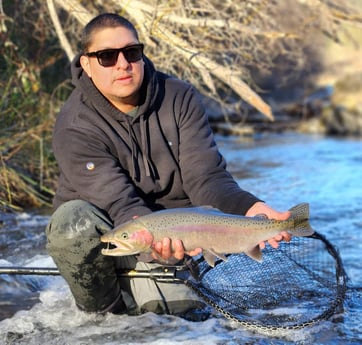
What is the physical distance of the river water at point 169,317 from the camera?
11.3 feet

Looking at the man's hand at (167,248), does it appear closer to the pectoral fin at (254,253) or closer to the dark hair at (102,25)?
the pectoral fin at (254,253)

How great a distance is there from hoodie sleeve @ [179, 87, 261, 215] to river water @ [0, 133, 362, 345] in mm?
679

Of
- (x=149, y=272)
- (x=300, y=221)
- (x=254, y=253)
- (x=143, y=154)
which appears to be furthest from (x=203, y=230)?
(x=143, y=154)

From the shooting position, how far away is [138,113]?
3760 millimetres

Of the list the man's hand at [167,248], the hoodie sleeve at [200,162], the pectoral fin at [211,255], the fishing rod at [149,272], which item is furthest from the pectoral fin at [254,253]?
the fishing rod at [149,272]

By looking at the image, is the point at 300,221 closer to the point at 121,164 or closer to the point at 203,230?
the point at 203,230

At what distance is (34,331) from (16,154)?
3220 mm

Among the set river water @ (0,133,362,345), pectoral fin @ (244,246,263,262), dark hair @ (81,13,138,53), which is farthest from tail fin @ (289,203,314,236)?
dark hair @ (81,13,138,53)

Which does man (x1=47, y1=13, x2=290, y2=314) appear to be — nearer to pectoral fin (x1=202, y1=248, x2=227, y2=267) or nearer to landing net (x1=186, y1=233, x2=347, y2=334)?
landing net (x1=186, y1=233, x2=347, y2=334)

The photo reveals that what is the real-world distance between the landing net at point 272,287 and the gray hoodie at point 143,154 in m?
0.45

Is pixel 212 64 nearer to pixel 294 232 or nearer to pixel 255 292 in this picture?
pixel 255 292

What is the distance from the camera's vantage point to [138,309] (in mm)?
3855

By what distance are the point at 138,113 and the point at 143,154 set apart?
23cm

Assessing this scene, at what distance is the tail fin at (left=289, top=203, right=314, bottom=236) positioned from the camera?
3.07 metres
